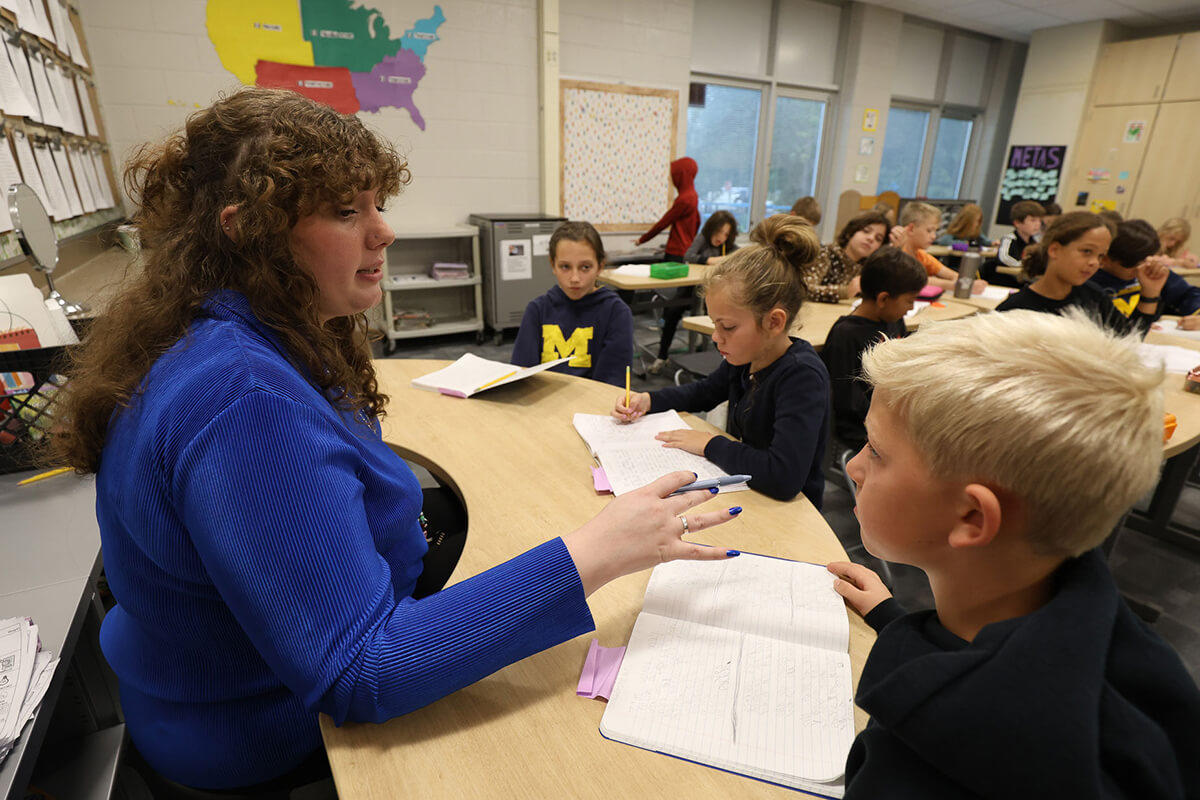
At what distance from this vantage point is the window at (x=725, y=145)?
593 centimetres

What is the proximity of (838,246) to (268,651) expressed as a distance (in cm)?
401

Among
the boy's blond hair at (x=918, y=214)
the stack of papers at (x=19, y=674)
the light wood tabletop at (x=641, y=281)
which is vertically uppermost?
the boy's blond hair at (x=918, y=214)

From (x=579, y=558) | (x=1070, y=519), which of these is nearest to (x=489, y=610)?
(x=579, y=558)

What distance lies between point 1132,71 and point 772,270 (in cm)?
747

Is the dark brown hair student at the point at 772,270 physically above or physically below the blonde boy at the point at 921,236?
above

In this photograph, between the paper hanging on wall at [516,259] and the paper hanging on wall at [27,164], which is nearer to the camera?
the paper hanging on wall at [27,164]

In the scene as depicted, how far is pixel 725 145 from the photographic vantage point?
614 centimetres

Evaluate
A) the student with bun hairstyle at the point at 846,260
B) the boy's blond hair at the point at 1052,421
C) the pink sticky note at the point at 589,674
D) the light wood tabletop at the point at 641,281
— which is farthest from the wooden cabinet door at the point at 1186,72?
the pink sticky note at the point at 589,674

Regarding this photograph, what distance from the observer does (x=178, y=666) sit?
76cm

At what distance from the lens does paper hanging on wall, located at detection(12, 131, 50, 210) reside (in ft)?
6.47

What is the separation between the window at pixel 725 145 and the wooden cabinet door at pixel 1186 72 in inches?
156

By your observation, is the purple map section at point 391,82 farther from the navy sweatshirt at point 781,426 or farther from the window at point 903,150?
the window at point 903,150

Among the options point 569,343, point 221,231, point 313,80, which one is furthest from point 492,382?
point 313,80

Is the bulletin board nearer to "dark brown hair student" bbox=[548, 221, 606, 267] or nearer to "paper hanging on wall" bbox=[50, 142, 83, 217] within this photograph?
"dark brown hair student" bbox=[548, 221, 606, 267]
